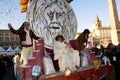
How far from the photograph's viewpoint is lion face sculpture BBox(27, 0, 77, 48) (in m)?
6.52

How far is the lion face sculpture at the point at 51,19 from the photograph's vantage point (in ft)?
21.4

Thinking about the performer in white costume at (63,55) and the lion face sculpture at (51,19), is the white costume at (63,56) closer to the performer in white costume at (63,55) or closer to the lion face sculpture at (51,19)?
the performer in white costume at (63,55)

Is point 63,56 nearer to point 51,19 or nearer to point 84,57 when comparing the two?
point 84,57

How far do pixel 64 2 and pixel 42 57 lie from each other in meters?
2.60

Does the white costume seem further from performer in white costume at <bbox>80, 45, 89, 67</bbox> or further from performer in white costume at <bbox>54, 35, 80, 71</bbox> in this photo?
Result: performer in white costume at <bbox>80, 45, 89, 67</bbox>

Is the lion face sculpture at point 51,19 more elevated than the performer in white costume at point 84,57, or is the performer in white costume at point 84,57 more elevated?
the lion face sculpture at point 51,19

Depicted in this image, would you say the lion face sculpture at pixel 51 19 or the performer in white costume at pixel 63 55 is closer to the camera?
the performer in white costume at pixel 63 55

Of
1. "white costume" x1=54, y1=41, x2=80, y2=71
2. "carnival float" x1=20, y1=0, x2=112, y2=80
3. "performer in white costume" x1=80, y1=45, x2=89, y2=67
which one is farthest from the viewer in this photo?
"performer in white costume" x1=80, y1=45, x2=89, y2=67

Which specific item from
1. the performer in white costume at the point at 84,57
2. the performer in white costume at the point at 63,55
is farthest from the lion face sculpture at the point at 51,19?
the performer in white costume at the point at 63,55

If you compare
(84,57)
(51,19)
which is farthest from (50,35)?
(84,57)

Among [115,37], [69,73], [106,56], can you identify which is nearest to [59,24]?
[106,56]

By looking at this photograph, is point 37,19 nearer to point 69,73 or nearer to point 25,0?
point 25,0

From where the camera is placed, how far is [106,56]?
7285 millimetres

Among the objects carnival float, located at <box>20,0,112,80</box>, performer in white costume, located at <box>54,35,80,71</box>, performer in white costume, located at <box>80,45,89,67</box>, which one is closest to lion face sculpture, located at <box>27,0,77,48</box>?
carnival float, located at <box>20,0,112,80</box>
